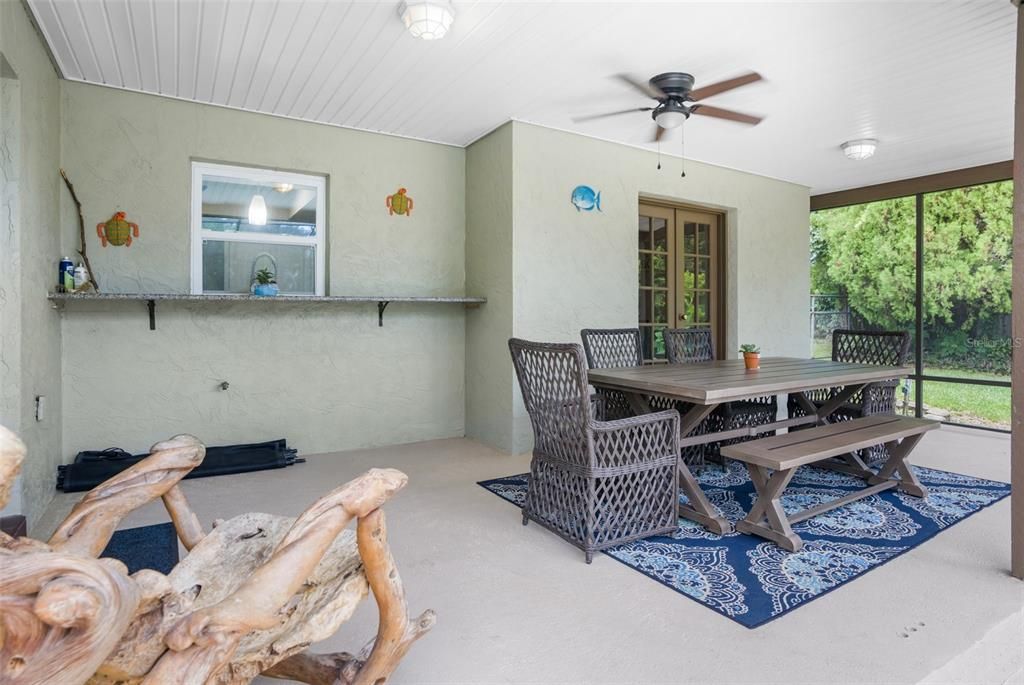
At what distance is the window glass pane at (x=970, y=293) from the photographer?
5770 mm

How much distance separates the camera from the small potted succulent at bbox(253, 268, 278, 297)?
3936 mm

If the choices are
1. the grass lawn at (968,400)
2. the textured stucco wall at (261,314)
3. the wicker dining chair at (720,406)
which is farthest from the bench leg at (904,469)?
the grass lawn at (968,400)

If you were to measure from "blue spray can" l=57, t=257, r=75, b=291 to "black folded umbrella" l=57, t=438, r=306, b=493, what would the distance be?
1.07 meters

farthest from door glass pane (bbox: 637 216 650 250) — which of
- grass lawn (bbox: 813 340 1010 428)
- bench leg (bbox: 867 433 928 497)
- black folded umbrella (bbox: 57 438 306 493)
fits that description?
black folded umbrella (bbox: 57 438 306 493)

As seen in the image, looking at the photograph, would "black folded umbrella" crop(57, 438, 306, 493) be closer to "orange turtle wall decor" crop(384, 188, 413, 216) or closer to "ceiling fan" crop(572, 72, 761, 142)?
"orange turtle wall decor" crop(384, 188, 413, 216)

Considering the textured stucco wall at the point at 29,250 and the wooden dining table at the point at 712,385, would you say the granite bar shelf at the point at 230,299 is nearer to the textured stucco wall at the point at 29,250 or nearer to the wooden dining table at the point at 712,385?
the textured stucco wall at the point at 29,250

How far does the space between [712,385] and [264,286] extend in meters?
3.06

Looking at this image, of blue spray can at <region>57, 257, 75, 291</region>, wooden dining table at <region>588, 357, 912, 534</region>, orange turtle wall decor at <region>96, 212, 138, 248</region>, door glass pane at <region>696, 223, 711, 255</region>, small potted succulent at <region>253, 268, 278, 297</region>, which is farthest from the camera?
door glass pane at <region>696, 223, 711, 255</region>

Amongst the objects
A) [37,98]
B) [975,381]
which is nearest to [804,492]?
[975,381]

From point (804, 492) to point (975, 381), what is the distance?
3.68 m

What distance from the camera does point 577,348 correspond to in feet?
7.68

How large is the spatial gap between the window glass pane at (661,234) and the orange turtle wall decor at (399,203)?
2.41 metres

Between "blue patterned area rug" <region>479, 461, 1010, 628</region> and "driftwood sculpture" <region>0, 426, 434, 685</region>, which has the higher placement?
"driftwood sculpture" <region>0, 426, 434, 685</region>

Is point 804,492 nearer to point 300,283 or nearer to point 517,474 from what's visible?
point 517,474
